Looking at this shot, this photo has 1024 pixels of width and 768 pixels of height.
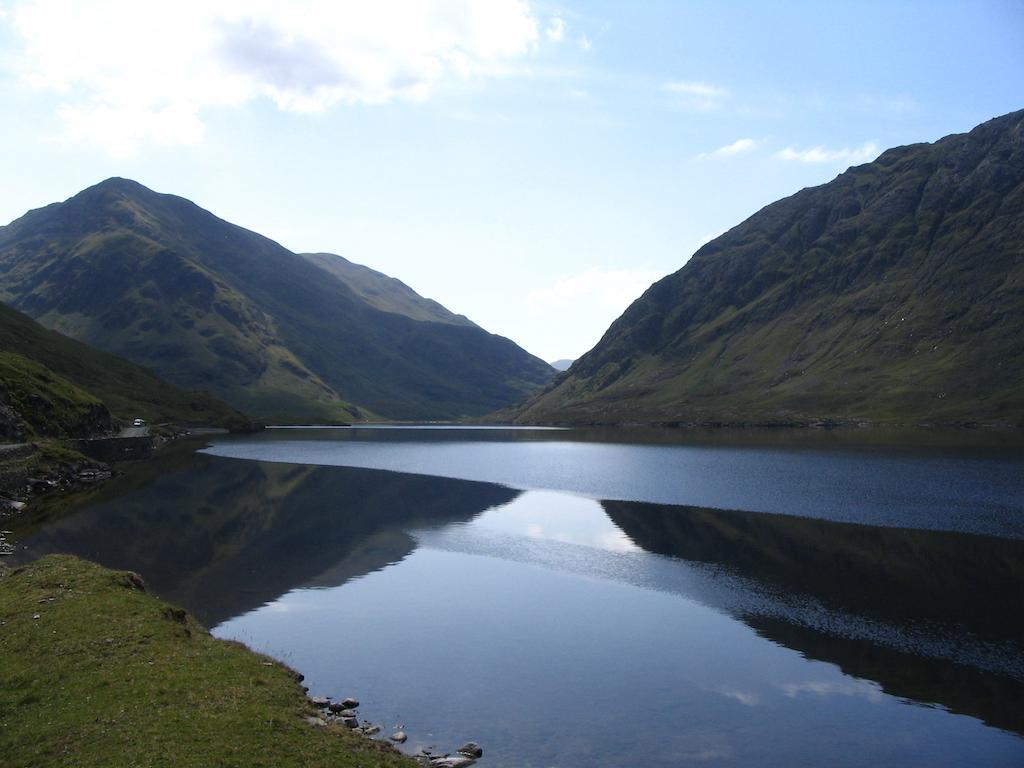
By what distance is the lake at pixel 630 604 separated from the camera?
30.0m

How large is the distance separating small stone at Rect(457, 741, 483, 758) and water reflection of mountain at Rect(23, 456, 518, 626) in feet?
74.7

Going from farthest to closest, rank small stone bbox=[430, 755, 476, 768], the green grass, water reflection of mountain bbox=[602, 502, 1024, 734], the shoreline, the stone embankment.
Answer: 1. the green grass
2. water reflection of mountain bbox=[602, 502, 1024, 734]
3. the stone embankment
4. small stone bbox=[430, 755, 476, 768]
5. the shoreline

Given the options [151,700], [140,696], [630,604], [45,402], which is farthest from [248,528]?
[45,402]

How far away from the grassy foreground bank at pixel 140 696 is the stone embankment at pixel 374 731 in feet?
2.42

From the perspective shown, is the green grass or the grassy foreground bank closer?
the grassy foreground bank

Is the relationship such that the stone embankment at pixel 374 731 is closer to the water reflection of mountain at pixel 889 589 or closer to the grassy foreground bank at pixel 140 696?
the grassy foreground bank at pixel 140 696

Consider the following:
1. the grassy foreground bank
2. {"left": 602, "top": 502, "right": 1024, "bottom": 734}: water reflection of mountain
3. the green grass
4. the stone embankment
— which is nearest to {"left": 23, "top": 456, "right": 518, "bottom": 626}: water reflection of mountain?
the grassy foreground bank

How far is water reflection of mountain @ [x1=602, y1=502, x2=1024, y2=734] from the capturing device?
35719 mm

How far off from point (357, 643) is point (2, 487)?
6716 cm

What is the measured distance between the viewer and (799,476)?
117750mm

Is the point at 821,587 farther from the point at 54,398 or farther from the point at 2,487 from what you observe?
the point at 54,398

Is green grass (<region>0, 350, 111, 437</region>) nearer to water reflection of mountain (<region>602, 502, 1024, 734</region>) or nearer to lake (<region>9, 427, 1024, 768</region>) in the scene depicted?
lake (<region>9, 427, 1024, 768</region>)

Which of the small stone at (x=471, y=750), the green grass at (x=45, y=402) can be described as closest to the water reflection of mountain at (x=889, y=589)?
the small stone at (x=471, y=750)

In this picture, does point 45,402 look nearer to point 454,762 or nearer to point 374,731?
point 374,731
